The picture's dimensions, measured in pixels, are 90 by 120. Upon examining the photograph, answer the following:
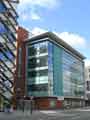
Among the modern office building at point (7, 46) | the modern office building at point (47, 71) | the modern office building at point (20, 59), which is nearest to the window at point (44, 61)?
the modern office building at point (47, 71)

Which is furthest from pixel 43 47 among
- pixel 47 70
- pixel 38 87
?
pixel 38 87

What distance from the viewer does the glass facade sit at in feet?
263

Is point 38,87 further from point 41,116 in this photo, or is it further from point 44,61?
point 41,116

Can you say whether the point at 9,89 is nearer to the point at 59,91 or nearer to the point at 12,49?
the point at 12,49

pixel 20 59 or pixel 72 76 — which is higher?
pixel 20 59

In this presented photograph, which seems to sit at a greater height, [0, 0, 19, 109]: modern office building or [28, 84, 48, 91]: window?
[0, 0, 19, 109]: modern office building

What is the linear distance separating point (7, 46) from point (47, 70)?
15.0 meters

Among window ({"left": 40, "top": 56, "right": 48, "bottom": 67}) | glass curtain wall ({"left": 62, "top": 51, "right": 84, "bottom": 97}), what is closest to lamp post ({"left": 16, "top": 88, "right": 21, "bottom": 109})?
window ({"left": 40, "top": 56, "right": 48, "bottom": 67})

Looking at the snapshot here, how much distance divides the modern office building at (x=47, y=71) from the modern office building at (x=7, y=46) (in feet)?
36.3

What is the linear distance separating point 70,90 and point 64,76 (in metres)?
7.40

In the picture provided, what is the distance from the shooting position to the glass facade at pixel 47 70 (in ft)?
263

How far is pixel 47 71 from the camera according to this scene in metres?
79.9

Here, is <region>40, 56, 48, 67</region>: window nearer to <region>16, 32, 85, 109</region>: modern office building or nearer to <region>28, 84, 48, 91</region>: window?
<region>16, 32, 85, 109</region>: modern office building

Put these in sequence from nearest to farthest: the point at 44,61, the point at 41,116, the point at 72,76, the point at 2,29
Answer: the point at 41,116 → the point at 2,29 → the point at 44,61 → the point at 72,76
